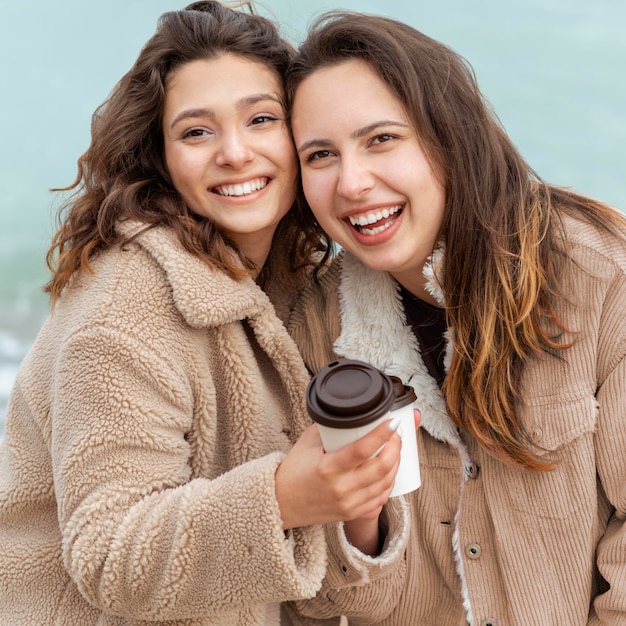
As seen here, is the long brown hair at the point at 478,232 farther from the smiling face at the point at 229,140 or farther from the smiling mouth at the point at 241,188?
the smiling mouth at the point at 241,188

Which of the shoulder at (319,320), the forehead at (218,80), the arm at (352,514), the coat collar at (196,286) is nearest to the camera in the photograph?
the arm at (352,514)

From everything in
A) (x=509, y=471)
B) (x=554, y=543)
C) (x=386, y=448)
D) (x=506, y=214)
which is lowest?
(x=554, y=543)

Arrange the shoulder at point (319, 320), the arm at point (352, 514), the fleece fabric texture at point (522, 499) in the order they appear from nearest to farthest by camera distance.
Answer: the arm at point (352, 514), the fleece fabric texture at point (522, 499), the shoulder at point (319, 320)

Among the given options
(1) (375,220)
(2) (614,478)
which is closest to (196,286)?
(1) (375,220)

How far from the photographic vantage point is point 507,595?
67.6 inches

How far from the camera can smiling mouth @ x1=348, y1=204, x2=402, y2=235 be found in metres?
1.67

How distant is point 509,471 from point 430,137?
2.37 feet

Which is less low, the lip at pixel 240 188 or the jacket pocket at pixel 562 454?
the lip at pixel 240 188

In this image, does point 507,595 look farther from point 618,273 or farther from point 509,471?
point 618,273

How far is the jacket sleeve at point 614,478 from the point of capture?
→ 5.32 feet

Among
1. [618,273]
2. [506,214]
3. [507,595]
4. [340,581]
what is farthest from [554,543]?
[506,214]

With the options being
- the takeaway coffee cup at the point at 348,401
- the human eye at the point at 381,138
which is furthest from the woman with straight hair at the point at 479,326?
the takeaway coffee cup at the point at 348,401

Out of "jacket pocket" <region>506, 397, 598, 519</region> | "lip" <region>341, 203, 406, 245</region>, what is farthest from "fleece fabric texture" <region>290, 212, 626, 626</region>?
"lip" <region>341, 203, 406, 245</region>

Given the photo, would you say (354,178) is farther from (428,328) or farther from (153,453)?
(153,453)
